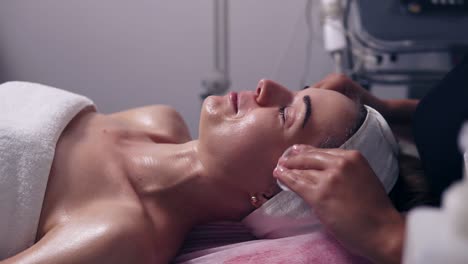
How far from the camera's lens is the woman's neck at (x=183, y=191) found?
0.96 meters

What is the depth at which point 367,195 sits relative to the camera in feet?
2.29

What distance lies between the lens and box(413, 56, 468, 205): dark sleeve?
0.82 metres

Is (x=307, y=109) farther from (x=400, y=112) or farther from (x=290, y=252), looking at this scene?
(x=400, y=112)

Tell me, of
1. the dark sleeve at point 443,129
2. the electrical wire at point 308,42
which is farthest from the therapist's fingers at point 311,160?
the electrical wire at point 308,42

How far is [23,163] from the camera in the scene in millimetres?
861

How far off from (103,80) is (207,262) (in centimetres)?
158

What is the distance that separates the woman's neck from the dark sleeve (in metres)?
0.39

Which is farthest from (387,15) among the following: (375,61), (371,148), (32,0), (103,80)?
(32,0)

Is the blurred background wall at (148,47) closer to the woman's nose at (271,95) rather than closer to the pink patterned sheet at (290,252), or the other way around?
the woman's nose at (271,95)

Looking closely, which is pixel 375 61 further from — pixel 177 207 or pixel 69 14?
pixel 69 14

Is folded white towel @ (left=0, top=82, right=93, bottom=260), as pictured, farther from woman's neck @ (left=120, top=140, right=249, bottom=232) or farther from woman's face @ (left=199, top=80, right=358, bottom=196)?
woman's face @ (left=199, top=80, right=358, bottom=196)

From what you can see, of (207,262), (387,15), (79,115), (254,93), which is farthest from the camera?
(387,15)

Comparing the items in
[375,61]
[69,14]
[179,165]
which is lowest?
[179,165]

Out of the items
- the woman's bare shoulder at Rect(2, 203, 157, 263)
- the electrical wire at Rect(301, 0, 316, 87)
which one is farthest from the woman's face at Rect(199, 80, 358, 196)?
the electrical wire at Rect(301, 0, 316, 87)
